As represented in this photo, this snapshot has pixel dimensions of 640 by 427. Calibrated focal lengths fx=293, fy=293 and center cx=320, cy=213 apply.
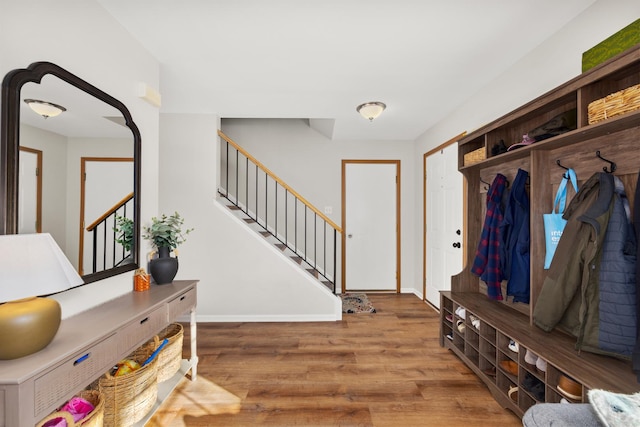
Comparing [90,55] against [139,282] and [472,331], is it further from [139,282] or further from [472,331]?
[472,331]

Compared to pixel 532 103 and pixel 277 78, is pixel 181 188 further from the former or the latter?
pixel 532 103

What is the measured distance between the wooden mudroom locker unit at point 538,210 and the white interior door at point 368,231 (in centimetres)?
191

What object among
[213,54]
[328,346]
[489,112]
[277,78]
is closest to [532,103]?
[489,112]

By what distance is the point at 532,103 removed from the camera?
1.88 m

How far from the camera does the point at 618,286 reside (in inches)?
54.9

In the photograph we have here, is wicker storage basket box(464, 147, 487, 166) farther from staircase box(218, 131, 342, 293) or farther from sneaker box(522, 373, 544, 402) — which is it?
staircase box(218, 131, 342, 293)

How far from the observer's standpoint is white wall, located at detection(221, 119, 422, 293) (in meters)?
4.60

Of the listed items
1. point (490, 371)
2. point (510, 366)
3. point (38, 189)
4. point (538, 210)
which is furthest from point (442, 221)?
point (38, 189)

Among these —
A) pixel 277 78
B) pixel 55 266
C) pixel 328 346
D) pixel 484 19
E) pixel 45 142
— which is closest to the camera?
pixel 55 266

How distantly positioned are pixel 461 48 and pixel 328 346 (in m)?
2.74

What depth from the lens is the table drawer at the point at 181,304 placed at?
190cm

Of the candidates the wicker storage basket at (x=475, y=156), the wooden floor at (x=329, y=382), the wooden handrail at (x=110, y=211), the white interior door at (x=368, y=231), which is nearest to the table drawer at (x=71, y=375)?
the wooden handrail at (x=110, y=211)

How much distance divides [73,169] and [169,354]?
4.21 ft

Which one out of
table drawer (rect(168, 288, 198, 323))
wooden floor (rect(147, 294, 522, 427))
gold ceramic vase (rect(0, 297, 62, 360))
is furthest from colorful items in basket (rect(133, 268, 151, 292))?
gold ceramic vase (rect(0, 297, 62, 360))
